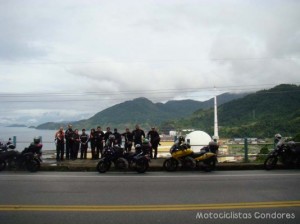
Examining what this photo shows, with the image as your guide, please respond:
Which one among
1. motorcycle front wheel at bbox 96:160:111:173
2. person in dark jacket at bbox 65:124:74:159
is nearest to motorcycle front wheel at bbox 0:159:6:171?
person in dark jacket at bbox 65:124:74:159

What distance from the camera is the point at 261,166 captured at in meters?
13.9

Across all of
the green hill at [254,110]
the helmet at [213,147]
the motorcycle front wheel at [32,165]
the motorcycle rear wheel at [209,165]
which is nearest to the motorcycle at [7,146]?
the motorcycle front wheel at [32,165]

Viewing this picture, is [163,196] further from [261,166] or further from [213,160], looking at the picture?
[261,166]

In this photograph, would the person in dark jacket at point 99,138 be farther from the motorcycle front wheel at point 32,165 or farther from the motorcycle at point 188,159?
the motorcycle at point 188,159

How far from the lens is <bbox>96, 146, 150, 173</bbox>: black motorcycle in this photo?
12.7 m

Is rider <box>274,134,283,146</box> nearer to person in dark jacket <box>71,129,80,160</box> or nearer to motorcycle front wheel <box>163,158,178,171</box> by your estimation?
motorcycle front wheel <box>163,158,178,171</box>

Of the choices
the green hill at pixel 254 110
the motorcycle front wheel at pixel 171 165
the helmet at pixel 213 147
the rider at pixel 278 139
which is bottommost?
the motorcycle front wheel at pixel 171 165

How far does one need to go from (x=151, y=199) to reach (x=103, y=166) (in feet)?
18.1

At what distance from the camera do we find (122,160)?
12695mm

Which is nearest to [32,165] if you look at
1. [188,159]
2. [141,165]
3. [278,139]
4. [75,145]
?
[75,145]

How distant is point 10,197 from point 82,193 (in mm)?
1744

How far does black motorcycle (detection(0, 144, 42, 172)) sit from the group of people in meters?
2.83

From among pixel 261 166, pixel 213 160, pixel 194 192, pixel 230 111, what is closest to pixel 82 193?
pixel 194 192

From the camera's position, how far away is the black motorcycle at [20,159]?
1315 centimetres
